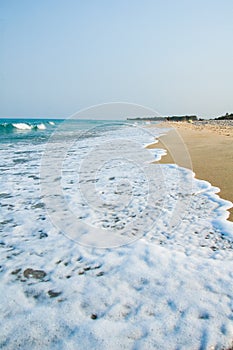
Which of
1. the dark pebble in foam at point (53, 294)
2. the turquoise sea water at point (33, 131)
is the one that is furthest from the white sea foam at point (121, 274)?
the turquoise sea water at point (33, 131)

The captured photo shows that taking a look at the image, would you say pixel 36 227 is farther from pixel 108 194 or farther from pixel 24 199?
pixel 108 194

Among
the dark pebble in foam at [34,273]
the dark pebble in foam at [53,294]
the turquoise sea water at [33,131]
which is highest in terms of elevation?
the dark pebble in foam at [53,294]

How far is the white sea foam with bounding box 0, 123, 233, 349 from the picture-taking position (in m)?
1.59

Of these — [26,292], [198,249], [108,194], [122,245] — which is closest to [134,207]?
[108,194]

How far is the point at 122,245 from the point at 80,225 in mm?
663

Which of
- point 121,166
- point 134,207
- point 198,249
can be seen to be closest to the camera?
point 198,249

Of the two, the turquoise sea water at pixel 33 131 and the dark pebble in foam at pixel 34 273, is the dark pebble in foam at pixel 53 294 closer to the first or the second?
the dark pebble in foam at pixel 34 273

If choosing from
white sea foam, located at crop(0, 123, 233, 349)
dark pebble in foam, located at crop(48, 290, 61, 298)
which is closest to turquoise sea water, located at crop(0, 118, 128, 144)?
white sea foam, located at crop(0, 123, 233, 349)

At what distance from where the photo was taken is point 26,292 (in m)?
1.97

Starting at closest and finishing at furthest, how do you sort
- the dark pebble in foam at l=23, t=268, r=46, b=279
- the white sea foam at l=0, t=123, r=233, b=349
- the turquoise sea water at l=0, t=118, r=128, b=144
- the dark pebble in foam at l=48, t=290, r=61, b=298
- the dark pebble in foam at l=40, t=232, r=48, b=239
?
the white sea foam at l=0, t=123, r=233, b=349
the dark pebble in foam at l=48, t=290, r=61, b=298
the dark pebble in foam at l=23, t=268, r=46, b=279
the dark pebble in foam at l=40, t=232, r=48, b=239
the turquoise sea water at l=0, t=118, r=128, b=144

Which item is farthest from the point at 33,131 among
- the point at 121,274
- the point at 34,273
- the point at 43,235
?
the point at 121,274

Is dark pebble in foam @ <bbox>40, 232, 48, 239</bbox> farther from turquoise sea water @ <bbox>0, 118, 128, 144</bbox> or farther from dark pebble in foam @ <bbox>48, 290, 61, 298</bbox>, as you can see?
turquoise sea water @ <bbox>0, 118, 128, 144</bbox>

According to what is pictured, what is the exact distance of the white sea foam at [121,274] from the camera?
5.20ft

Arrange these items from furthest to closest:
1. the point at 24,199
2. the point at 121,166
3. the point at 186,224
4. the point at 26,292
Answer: the point at 121,166 < the point at 24,199 < the point at 186,224 < the point at 26,292
